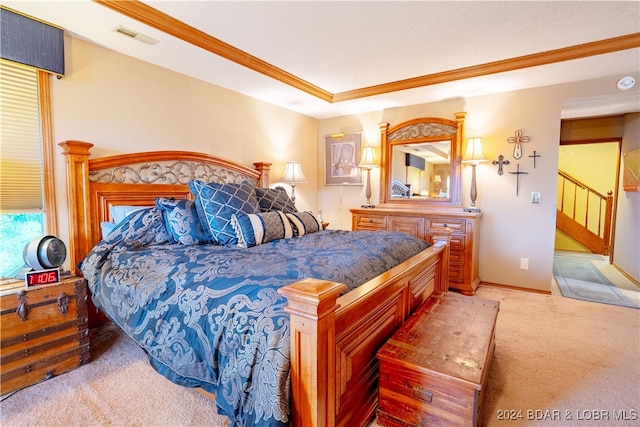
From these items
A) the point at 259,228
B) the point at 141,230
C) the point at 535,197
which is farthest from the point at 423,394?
the point at 535,197

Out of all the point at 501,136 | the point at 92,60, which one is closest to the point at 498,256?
the point at 501,136

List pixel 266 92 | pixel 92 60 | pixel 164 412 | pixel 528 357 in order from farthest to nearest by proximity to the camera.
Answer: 1. pixel 266 92
2. pixel 92 60
3. pixel 528 357
4. pixel 164 412

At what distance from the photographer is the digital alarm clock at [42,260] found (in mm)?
1871

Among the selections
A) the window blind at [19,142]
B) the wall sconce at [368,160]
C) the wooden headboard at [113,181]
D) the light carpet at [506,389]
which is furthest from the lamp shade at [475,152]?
the window blind at [19,142]

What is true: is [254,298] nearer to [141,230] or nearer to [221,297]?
[221,297]

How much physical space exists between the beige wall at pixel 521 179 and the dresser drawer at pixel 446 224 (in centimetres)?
54

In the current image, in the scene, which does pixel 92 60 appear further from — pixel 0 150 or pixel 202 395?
pixel 202 395

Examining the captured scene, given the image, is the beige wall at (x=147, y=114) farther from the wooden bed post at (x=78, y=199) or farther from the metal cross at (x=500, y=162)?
the metal cross at (x=500, y=162)

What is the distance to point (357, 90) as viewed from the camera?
3.86 m

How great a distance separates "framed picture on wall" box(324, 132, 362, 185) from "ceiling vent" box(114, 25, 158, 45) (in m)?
2.83

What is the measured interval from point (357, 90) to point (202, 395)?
3.47 meters

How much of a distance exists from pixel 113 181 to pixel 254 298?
2.01m

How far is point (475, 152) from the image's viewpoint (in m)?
3.66

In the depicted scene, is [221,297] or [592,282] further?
[592,282]
